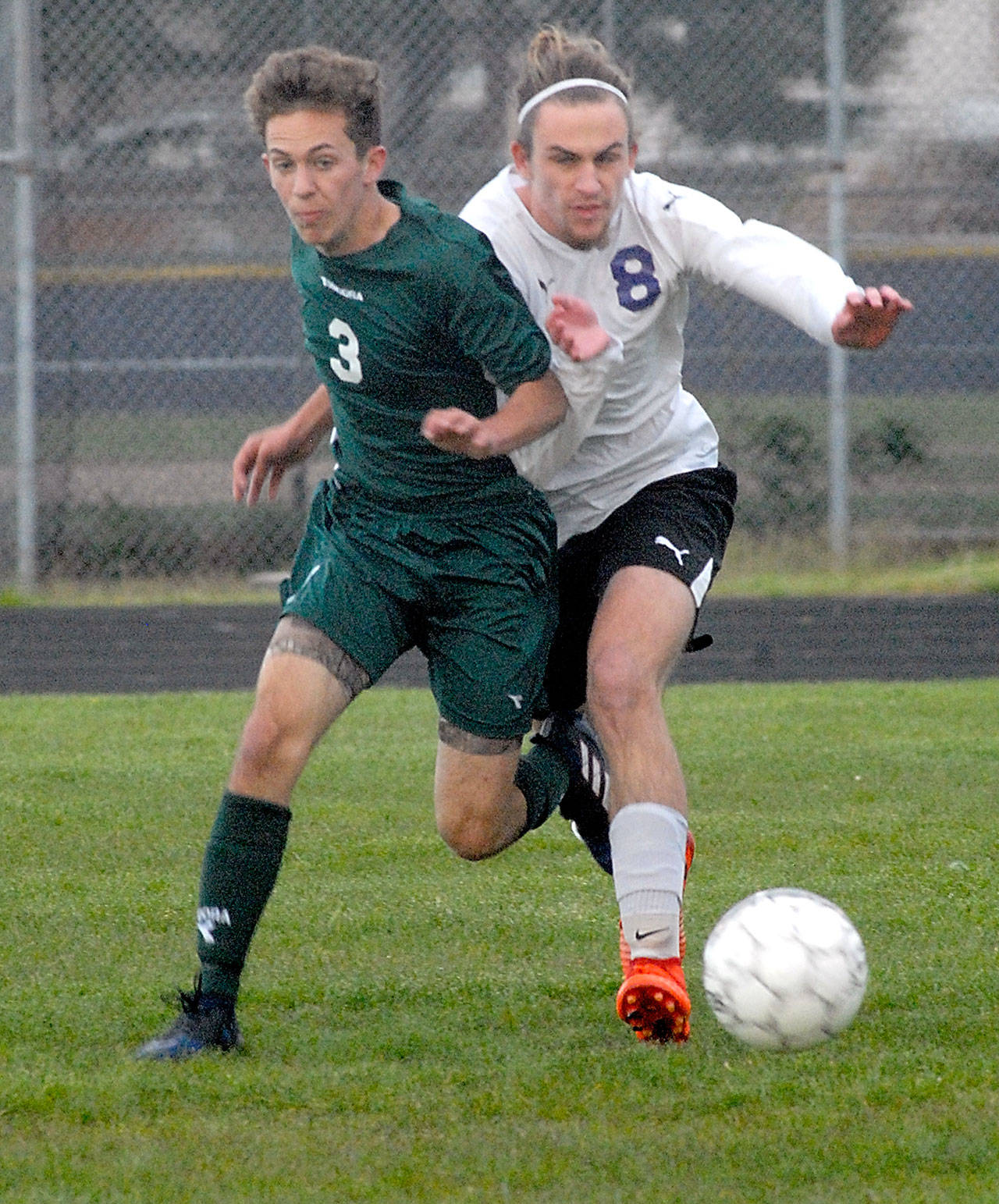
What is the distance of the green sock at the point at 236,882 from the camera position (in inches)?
147

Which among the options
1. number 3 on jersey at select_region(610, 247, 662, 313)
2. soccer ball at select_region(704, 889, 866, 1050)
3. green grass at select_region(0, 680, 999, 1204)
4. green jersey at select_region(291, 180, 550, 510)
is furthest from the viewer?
number 3 on jersey at select_region(610, 247, 662, 313)

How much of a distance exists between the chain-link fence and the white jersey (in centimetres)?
735

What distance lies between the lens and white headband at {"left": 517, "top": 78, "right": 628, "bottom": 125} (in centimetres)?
394

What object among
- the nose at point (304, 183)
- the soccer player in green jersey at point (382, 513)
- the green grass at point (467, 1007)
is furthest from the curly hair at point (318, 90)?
the green grass at point (467, 1007)

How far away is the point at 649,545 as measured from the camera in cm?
413

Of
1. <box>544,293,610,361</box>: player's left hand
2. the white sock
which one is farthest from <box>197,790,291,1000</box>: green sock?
<box>544,293,610,361</box>: player's left hand

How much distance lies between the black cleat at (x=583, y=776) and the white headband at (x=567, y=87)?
1.51m

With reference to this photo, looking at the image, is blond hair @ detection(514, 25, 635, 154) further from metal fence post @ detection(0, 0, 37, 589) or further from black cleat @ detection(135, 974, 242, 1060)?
metal fence post @ detection(0, 0, 37, 589)

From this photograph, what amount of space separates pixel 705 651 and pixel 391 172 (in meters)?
3.51

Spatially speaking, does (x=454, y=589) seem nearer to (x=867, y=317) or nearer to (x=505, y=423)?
(x=505, y=423)

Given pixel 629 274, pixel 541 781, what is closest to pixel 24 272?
pixel 541 781

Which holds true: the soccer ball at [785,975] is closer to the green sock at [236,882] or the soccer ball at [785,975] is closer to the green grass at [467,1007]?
the green grass at [467,1007]

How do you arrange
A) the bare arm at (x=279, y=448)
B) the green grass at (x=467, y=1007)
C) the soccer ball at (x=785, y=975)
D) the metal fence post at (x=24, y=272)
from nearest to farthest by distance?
the green grass at (x=467, y=1007) < the soccer ball at (x=785, y=975) < the bare arm at (x=279, y=448) < the metal fence post at (x=24, y=272)

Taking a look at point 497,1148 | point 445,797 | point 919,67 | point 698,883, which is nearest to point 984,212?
point 919,67
